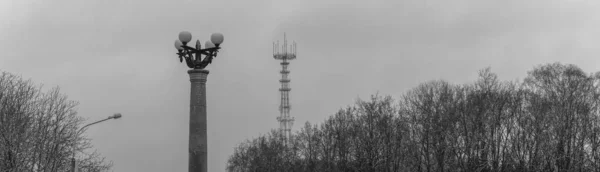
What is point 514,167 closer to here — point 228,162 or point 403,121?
point 403,121

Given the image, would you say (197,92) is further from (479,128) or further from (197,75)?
(479,128)

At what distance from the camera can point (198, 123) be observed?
21.1 metres

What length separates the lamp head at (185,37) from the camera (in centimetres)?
2136

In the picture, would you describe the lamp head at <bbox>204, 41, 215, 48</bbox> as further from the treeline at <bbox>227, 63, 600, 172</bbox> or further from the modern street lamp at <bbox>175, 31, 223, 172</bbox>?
the treeline at <bbox>227, 63, 600, 172</bbox>

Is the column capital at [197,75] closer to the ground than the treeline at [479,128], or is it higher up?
closer to the ground

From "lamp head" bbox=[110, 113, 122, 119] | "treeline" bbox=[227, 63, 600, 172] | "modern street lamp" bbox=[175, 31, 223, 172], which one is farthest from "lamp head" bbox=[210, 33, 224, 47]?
"treeline" bbox=[227, 63, 600, 172]

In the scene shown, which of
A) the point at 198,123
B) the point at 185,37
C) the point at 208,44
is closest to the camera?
the point at 198,123

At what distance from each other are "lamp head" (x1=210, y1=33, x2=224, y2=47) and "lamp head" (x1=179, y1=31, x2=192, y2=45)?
1.93 feet

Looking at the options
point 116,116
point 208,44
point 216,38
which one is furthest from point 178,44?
point 116,116

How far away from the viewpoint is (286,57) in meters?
109

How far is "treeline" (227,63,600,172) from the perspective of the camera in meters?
52.6

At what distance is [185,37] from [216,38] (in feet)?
2.71

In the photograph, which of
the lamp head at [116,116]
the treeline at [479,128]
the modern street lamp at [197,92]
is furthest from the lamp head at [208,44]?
the treeline at [479,128]

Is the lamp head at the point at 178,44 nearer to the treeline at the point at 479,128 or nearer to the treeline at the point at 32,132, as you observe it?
the treeline at the point at 32,132
